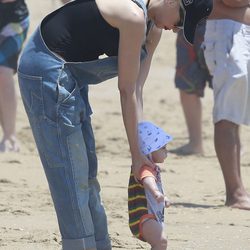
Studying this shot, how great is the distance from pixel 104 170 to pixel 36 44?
3.21 meters

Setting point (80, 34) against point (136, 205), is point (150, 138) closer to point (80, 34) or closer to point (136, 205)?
point (136, 205)

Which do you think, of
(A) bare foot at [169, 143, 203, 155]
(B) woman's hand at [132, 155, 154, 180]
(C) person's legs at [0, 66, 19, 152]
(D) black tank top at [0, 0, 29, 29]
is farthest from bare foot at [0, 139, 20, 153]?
(B) woman's hand at [132, 155, 154, 180]

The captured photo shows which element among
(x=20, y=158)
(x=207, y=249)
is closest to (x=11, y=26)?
(x=20, y=158)

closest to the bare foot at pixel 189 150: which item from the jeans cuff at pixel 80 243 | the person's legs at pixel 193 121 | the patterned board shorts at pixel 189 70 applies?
the person's legs at pixel 193 121

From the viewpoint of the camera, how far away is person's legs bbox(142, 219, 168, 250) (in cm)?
485

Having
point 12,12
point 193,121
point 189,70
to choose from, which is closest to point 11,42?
point 12,12

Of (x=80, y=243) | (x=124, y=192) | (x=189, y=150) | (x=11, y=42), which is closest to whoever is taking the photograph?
(x=80, y=243)

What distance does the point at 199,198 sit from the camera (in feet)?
23.1

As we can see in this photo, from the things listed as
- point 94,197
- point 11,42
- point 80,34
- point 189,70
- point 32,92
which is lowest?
point 189,70

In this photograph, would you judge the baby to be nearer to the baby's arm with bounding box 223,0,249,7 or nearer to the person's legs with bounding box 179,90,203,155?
the baby's arm with bounding box 223,0,249,7

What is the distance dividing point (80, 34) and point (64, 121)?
0.41 meters

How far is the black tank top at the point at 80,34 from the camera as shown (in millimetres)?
4566

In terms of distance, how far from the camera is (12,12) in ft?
27.7

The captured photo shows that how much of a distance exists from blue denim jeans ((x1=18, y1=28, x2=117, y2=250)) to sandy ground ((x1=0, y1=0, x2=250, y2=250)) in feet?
2.18
